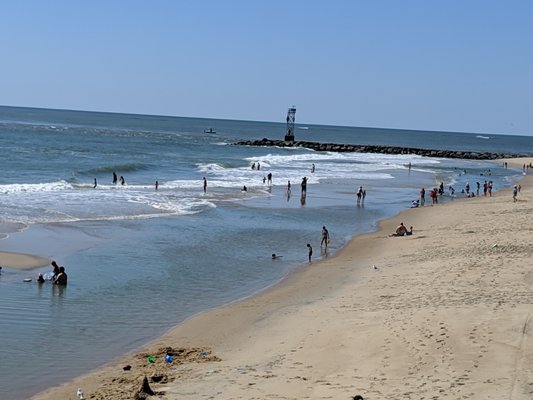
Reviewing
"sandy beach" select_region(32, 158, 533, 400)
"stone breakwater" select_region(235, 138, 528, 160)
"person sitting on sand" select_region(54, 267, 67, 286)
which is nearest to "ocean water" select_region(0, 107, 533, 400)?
"person sitting on sand" select_region(54, 267, 67, 286)

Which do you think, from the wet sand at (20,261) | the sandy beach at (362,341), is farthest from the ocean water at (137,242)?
the sandy beach at (362,341)

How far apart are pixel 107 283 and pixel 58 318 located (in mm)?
3262

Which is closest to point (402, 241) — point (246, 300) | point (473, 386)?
point (246, 300)

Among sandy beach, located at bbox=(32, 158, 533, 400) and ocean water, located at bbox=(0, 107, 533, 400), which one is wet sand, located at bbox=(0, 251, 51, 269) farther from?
sandy beach, located at bbox=(32, 158, 533, 400)

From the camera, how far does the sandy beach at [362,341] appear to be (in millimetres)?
10109

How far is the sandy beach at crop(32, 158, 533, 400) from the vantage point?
1011cm

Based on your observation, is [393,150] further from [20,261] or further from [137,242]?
[20,261]

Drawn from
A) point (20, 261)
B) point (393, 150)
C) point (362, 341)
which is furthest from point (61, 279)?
point (393, 150)

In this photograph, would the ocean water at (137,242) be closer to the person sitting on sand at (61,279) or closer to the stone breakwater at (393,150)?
the person sitting on sand at (61,279)

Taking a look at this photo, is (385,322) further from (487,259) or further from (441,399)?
(487,259)

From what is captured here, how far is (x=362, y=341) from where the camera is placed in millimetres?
12352

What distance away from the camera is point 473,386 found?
378 inches

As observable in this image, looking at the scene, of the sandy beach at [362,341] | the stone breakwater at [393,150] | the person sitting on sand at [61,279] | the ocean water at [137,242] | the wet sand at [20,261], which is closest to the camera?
the sandy beach at [362,341]

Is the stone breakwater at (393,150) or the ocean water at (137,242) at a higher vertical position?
the stone breakwater at (393,150)
